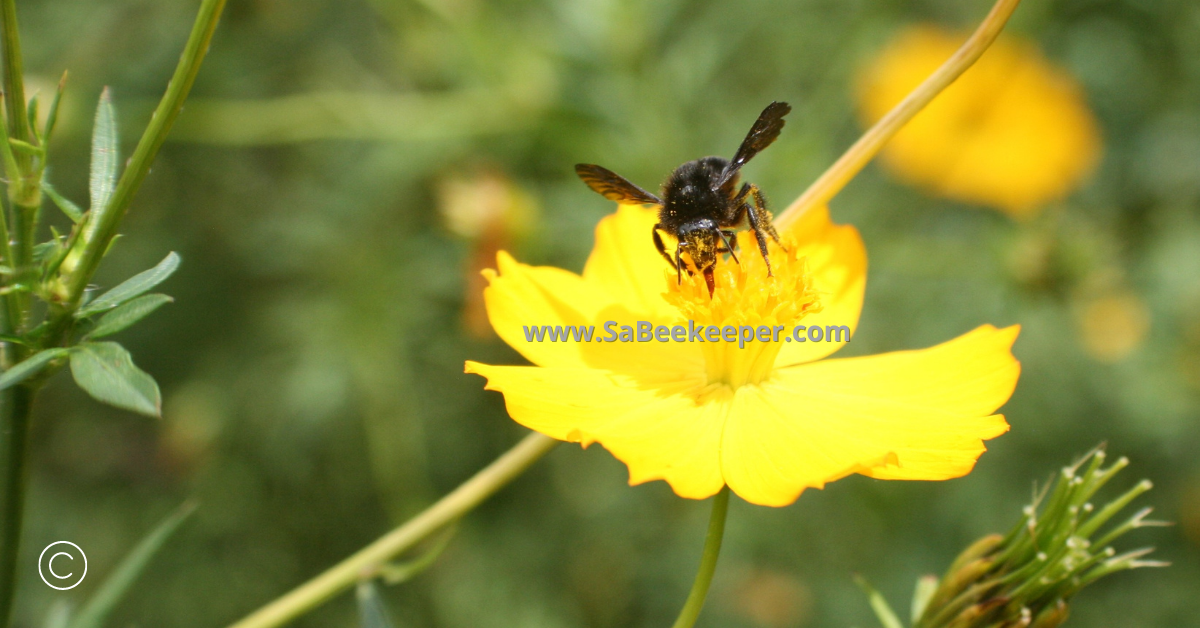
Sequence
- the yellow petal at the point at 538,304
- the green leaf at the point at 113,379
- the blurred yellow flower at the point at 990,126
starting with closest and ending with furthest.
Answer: the green leaf at the point at 113,379
the yellow petal at the point at 538,304
the blurred yellow flower at the point at 990,126

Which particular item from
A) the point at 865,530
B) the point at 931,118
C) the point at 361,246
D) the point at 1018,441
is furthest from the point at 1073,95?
the point at 361,246

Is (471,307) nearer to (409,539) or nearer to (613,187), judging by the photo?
(613,187)

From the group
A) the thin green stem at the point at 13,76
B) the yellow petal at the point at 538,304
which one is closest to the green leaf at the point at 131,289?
the thin green stem at the point at 13,76

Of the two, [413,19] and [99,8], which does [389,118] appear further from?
[99,8]

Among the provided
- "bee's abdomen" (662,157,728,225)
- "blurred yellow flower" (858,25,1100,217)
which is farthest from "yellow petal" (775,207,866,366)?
"blurred yellow flower" (858,25,1100,217)

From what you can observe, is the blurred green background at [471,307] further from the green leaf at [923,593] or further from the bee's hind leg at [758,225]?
the green leaf at [923,593]

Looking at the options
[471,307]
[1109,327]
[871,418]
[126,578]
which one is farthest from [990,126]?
[126,578]

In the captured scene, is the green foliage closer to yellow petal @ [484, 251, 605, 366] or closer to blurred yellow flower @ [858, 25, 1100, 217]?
yellow petal @ [484, 251, 605, 366]
